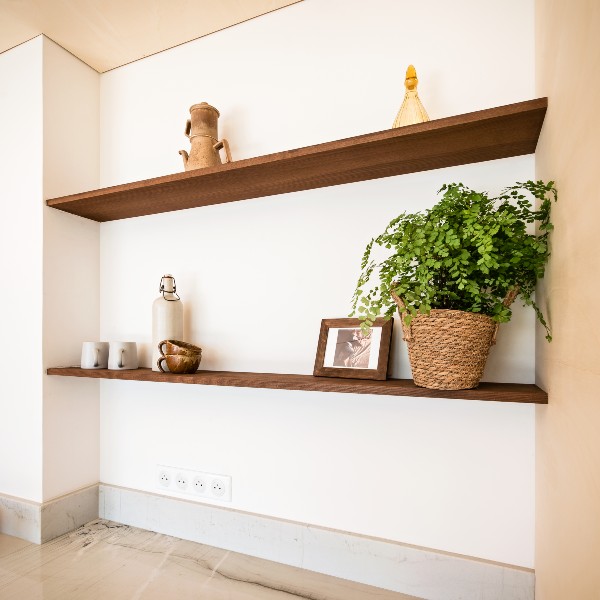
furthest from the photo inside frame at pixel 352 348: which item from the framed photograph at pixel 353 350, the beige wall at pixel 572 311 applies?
the beige wall at pixel 572 311

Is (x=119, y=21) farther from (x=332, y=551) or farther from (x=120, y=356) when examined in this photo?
(x=332, y=551)

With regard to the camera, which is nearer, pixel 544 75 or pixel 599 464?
pixel 599 464

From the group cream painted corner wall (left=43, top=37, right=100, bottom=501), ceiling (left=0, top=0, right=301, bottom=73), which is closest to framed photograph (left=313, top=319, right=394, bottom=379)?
cream painted corner wall (left=43, top=37, right=100, bottom=501)

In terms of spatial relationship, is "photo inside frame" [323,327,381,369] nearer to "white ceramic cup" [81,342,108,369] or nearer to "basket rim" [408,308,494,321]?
"basket rim" [408,308,494,321]

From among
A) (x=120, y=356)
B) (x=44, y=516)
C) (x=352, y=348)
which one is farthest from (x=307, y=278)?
(x=44, y=516)

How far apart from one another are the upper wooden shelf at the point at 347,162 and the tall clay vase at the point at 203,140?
0.10m

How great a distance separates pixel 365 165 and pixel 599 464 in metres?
0.84

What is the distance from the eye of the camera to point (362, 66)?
1.23m

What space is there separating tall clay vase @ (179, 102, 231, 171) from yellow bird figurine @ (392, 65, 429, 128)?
1.77ft

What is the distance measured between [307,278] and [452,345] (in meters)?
0.53

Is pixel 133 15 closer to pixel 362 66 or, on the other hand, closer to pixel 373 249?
pixel 362 66

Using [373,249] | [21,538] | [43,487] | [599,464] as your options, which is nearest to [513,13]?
[373,249]

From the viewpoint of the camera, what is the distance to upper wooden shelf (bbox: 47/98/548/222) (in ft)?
2.92

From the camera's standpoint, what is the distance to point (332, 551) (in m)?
1.18
